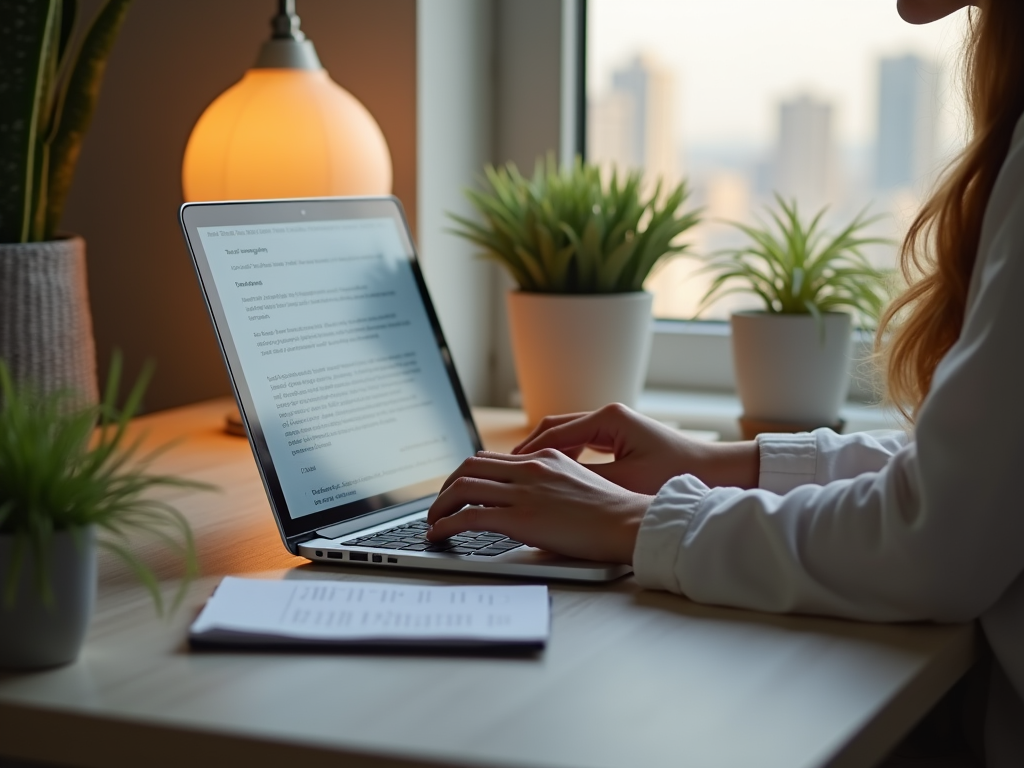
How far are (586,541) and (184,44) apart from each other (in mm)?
1038

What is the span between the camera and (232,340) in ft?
2.91

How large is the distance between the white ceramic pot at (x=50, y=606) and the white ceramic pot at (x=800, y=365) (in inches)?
31.9

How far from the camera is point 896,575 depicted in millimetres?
699

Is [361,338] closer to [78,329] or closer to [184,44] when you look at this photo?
[78,329]

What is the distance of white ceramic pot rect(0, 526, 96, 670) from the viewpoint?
60 cm

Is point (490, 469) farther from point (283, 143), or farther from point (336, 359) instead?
point (283, 143)

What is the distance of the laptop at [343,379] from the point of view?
33.7 inches

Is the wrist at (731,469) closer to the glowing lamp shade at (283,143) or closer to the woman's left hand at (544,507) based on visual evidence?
the woman's left hand at (544,507)

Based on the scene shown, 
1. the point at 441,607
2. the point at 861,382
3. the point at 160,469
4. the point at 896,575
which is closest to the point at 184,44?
the point at 160,469

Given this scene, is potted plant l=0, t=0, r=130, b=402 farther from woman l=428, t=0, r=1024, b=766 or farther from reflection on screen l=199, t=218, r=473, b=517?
woman l=428, t=0, r=1024, b=766

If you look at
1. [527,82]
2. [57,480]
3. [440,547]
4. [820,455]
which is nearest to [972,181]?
[820,455]

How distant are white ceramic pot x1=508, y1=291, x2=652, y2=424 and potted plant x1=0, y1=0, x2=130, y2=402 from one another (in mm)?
462

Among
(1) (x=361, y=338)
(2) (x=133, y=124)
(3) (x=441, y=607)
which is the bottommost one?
(3) (x=441, y=607)

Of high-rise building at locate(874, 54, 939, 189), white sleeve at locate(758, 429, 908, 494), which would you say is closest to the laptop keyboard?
white sleeve at locate(758, 429, 908, 494)
